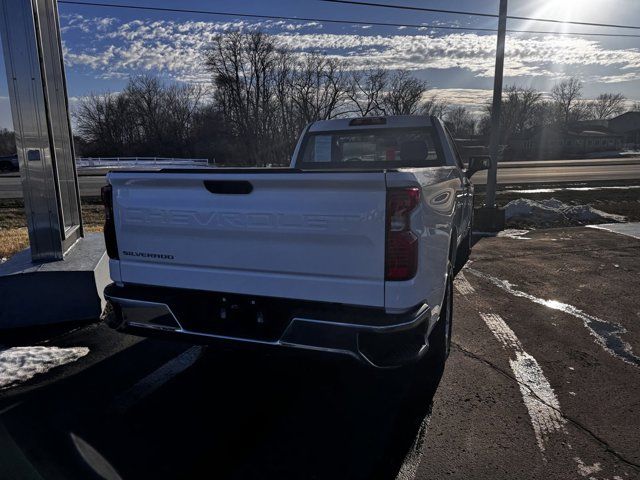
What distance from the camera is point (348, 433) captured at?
2.97m

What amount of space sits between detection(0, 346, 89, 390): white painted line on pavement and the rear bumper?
1.08 meters

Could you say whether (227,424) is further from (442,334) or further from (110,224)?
(442,334)

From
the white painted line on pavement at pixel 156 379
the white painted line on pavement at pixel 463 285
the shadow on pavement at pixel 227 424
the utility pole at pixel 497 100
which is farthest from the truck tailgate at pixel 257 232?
the utility pole at pixel 497 100

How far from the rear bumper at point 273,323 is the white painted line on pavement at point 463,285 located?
347cm

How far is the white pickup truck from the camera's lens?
2562mm

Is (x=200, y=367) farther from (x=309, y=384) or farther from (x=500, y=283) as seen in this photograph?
(x=500, y=283)

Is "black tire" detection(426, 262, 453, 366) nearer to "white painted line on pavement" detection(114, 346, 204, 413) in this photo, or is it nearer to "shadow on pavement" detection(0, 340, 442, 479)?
"shadow on pavement" detection(0, 340, 442, 479)

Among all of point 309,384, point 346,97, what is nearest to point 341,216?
point 309,384

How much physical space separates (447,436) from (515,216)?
402 inches

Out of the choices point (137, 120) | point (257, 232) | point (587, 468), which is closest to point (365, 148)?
point (257, 232)

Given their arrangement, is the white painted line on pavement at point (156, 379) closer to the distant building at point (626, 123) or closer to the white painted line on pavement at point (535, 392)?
the white painted line on pavement at point (535, 392)

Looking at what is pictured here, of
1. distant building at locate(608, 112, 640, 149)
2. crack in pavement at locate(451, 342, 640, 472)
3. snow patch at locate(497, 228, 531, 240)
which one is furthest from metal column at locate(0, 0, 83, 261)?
distant building at locate(608, 112, 640, 149)

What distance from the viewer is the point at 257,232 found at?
280cm

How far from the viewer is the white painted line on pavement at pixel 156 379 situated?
11.0 feet
